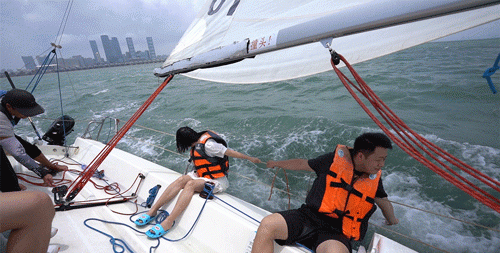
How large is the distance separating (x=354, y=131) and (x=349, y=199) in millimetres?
3215

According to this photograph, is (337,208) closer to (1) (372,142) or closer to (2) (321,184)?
(2) (321,184)

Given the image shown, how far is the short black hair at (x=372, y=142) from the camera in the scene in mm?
1280

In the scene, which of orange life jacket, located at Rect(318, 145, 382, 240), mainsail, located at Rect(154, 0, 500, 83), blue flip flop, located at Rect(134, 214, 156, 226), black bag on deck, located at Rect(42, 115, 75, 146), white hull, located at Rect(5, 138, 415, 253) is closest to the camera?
mainsail, located at Rect(154, 0, 500, 83)

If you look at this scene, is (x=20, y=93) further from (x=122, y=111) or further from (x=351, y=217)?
(x=122, y=111)

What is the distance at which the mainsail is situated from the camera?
917 mm

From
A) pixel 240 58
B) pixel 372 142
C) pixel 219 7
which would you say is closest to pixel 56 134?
pixel 219 7

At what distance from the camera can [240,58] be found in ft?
4.73

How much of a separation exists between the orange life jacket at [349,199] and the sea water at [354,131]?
0.22 m

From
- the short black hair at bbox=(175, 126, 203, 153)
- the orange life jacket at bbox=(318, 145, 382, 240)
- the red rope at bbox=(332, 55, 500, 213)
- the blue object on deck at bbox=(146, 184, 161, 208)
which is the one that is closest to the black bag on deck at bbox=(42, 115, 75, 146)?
the blue object on deck at bbox=(146, 184, 161, 208)

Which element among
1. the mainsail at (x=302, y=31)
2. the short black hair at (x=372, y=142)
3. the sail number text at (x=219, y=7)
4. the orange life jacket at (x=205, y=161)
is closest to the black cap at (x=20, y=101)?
the mainsail at (x=302, y=31)

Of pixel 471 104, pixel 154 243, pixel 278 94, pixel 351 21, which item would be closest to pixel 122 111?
pixel 278 94

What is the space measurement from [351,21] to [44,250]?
167 centimetres

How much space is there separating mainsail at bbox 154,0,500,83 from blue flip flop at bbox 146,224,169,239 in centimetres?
122

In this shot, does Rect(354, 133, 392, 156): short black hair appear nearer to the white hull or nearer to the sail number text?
the white hull
